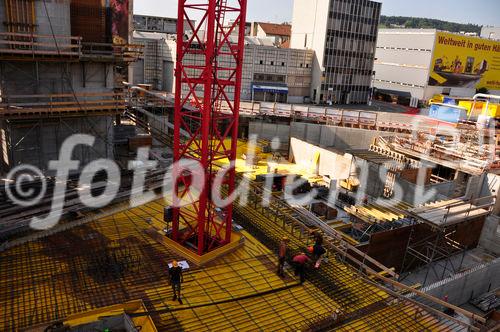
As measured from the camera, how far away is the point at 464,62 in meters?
65.6

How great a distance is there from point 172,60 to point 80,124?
30.5 meters

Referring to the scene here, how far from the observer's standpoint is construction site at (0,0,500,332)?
36.9ft

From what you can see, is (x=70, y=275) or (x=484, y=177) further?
(x=484, y=177)

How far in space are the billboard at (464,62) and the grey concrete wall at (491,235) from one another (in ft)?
147

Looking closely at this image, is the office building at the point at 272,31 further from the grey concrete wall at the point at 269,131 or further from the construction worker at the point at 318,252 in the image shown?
the construction worker at the point at 318,252

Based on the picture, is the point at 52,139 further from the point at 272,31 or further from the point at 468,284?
the point at 272,31

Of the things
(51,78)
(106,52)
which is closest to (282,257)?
(106,52)

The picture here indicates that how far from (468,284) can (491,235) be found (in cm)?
651

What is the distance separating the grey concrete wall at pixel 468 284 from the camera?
1558 cm

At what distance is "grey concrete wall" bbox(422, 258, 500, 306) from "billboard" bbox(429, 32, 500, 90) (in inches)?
1946

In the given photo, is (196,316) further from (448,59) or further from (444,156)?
(448,59)

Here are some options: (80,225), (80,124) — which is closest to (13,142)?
(80,124)

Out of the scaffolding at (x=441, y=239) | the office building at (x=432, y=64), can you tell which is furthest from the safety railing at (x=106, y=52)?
the office building at (x=432, y=64)

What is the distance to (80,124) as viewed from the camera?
19203 millimetres
